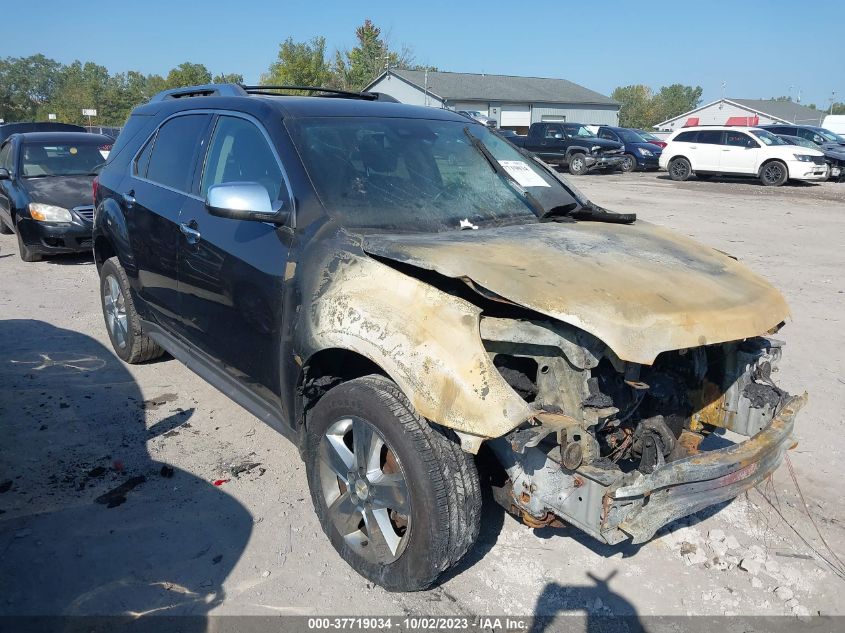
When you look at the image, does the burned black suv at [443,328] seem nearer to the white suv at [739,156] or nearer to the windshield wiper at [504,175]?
the windshield wiper at [504,175]

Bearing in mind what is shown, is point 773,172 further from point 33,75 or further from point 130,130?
point 33,75

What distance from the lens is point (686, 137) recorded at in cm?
2248

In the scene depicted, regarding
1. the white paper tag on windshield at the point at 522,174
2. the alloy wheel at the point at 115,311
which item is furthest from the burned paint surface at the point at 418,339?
the alloy wheel at the point at 115,311

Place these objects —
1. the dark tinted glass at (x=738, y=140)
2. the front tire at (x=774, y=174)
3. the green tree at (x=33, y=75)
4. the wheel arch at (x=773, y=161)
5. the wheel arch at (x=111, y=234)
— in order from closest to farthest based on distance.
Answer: the wheel arch at (x=111, y=234)
the wheel arch at (x=773, y=161)
the front tire at (x=774, y=174)
the dark tinted glass at (x=738, y=140)
the green tree at (x=33, y=75)

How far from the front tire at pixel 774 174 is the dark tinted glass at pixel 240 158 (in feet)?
68.1

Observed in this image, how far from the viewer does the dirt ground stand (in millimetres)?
2838

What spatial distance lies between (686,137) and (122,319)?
70.2 ft

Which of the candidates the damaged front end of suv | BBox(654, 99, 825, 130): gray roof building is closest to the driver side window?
the damaged front end of suv

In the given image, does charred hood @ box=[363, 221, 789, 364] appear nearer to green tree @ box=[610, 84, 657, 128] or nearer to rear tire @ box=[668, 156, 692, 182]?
rear tire @ box=[668, 156, 692, 182]

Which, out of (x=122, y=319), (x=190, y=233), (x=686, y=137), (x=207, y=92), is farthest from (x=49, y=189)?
(x=686, y=137)

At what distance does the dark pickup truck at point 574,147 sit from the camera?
24219mm

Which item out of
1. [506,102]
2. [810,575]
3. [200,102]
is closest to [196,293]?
[200,102]

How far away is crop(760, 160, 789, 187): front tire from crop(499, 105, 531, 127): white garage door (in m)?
33.9

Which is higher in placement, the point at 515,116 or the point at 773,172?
the point at 515,116
